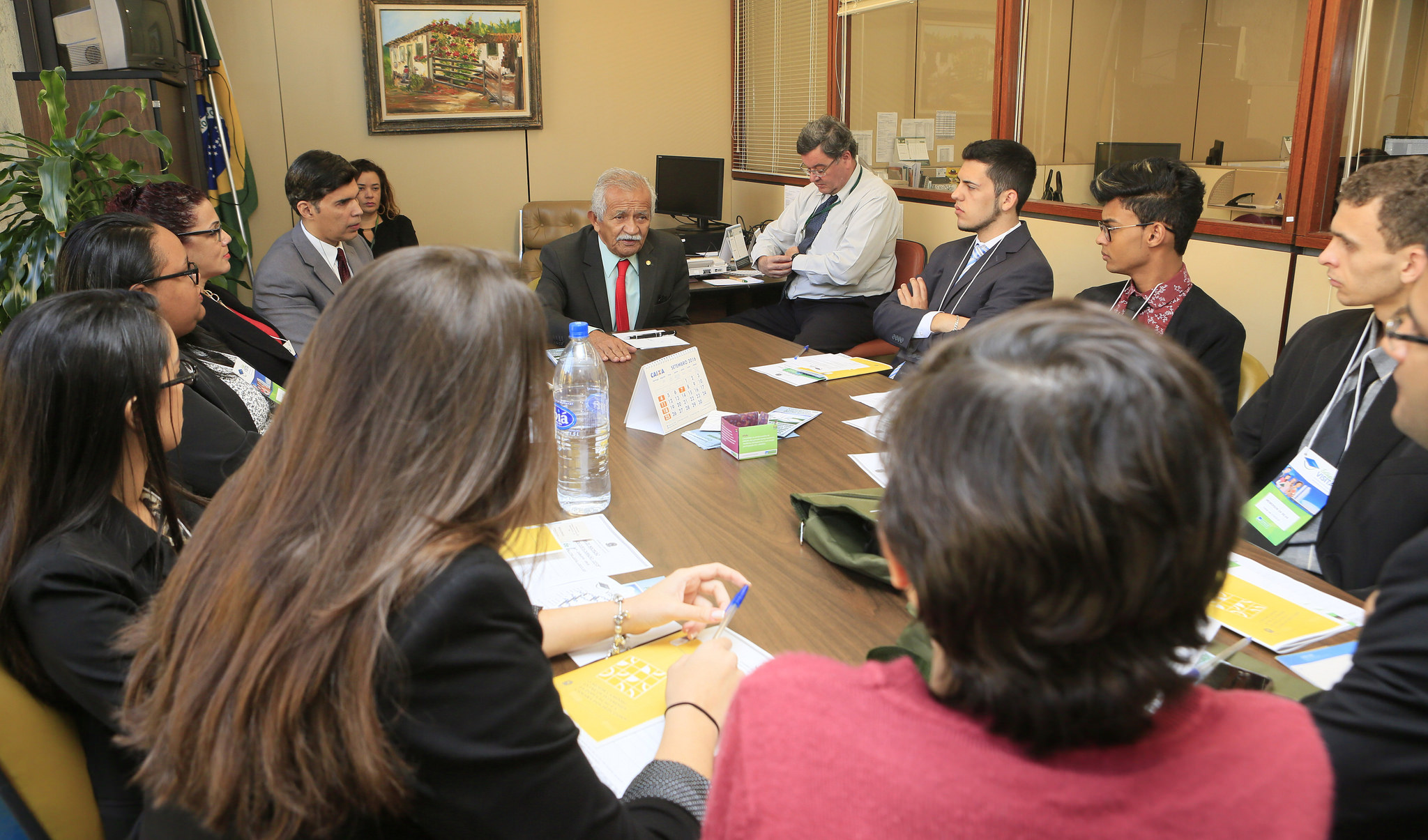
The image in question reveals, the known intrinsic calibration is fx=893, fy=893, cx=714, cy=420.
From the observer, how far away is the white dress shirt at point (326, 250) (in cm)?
353

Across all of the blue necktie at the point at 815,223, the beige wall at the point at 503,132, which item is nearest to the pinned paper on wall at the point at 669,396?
the blue necktie at the point at 815,223

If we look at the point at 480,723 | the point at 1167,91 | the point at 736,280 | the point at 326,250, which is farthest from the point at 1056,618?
the point at 1167,91

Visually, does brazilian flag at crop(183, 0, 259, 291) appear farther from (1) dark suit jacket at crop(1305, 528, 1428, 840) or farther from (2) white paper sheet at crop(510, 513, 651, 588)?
(1) dark suit jacket at crop(1305, 528, 1428, 840)

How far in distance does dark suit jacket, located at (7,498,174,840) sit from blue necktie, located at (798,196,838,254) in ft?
13.4

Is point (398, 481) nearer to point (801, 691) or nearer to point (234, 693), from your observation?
point (234, 693)

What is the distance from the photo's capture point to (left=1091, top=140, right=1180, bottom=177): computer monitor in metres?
4.06

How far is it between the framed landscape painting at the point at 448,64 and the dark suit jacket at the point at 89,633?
17.2ft

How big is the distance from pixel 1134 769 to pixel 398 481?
0.61 metres

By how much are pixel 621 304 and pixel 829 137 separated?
160 cm

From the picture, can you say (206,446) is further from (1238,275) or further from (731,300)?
(731,300)

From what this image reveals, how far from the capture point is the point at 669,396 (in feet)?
7.39

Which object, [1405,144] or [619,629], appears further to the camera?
[1405,144]

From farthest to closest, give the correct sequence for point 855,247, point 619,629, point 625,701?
point 855,247, point 619,629, point 625,701

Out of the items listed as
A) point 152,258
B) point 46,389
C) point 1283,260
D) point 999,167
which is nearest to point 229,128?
point 152,258
